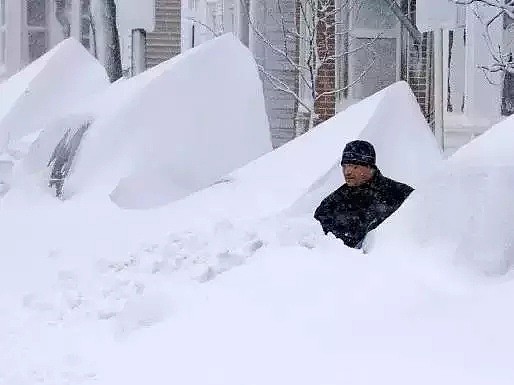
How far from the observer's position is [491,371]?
122 inches

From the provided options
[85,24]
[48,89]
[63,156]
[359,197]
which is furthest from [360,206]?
[85,24]

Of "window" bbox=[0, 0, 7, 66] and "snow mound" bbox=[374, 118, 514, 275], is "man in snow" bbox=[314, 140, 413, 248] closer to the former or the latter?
"snow mound" bbox=[374, 118, 514, 275]

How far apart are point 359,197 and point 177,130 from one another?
213 cm

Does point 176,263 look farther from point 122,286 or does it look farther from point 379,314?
point 379,314

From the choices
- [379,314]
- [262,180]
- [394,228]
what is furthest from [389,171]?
[379,314]

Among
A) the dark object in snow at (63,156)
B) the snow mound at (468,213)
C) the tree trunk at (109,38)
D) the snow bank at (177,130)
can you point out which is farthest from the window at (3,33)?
the snow mound at (468,213)

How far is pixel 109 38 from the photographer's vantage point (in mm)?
14148

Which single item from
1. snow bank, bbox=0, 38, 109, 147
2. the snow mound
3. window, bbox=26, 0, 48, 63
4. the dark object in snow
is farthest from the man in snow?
window, bbox=26, 0, 48, 63

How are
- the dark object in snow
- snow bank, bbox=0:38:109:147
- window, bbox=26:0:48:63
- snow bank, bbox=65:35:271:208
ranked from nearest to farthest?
1. snow bank, bbox=65:35:271:208
2. the dark object in snow
3. snow bank, bbox=0:38:109:147
4. window, bbox=26:0:48:63

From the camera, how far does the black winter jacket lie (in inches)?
222

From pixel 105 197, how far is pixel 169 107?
1.03 m

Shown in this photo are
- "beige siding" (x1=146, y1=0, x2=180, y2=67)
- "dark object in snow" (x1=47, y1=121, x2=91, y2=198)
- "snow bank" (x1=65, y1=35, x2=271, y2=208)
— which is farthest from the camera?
"beige siding" (x1=146, y1=0, x2=180, y2=67)

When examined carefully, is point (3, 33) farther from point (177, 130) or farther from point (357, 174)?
point (357, 174)

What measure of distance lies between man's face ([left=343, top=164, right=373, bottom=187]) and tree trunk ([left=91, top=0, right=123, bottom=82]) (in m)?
8.67
